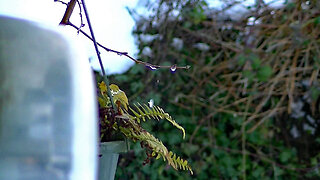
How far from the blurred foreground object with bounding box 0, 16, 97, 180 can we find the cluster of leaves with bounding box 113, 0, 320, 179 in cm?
159

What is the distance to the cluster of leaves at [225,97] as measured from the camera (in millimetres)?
1882

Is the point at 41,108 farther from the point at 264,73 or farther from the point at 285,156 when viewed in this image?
the point at 285,156

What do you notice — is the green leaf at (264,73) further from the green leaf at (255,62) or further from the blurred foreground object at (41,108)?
the blurred foreground object at (41,108)

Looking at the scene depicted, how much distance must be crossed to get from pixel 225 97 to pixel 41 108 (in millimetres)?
1727

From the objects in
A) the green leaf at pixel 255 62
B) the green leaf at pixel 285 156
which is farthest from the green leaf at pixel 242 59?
the green leaf at pixel 285 156

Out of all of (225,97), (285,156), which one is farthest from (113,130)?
(285,156)

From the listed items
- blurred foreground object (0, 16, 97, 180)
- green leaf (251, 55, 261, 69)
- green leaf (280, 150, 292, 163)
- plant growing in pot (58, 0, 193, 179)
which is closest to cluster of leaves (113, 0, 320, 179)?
green leaf (280, 150, 292, 163)

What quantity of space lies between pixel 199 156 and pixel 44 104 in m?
1.77

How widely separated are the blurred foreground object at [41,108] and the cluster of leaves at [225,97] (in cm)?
159

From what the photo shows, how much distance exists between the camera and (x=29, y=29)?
28 cm

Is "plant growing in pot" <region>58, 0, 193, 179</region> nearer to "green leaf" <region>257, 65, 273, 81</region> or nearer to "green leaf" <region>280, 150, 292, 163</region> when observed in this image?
"green leaf" <region>257, 65, 273, 81</region>

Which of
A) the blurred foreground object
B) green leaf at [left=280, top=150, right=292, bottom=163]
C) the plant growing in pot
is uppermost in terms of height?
green leaf at [left=280, top=150, right=292, bottom=163]

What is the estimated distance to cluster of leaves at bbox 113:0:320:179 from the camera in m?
1.88

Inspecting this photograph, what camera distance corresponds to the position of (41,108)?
27cm
